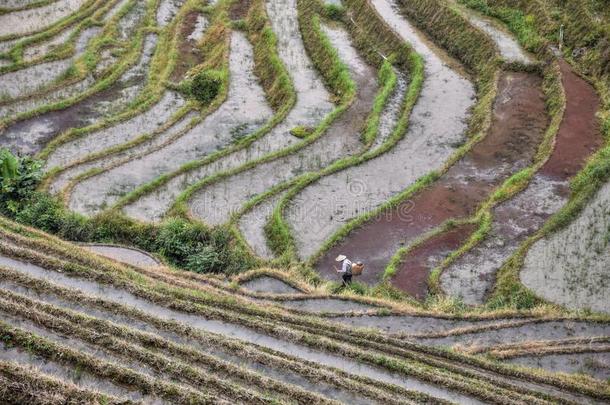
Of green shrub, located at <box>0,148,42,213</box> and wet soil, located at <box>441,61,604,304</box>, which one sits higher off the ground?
wet soil, located at <box>441,61,604,304</box>

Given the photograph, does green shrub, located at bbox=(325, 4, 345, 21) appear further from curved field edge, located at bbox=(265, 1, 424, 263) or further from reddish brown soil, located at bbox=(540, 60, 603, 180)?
reddish brown soil, located at bbox=(540, 60, 603, 180)

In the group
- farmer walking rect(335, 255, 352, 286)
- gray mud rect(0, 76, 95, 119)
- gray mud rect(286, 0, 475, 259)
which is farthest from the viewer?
gray mud rect(0, 76, 95, 119)

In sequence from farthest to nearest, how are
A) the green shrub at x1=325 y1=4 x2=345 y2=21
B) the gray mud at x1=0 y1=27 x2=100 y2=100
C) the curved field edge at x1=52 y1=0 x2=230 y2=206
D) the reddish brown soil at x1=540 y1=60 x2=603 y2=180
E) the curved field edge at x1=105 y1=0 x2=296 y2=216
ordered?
1. the green shrub at x1=325 y1=4 x2=345 y2=21
2. the gray mud at x1=0 y1=27 x2=100 y2=100
3. the curved field edge at x1=52 y1=0 x2=230 y2=206
4. the reddish brown soil at x1=540 y1=60 x2=603 y2=180
5. the curved field edge at x1=105 y1=0 x2=296 y2=216

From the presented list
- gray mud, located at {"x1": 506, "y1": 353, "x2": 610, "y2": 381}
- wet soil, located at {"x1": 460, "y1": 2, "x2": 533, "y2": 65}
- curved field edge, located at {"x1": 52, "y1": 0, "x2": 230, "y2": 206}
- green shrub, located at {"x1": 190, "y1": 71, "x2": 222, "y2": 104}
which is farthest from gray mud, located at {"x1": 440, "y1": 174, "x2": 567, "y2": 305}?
green shrub, located at {"x1": 190, "y1": 71, "x2": 222, "y2": 104}

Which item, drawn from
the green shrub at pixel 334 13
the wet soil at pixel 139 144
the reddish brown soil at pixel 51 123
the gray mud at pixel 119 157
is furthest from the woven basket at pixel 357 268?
the green shrub at pixel 334 13

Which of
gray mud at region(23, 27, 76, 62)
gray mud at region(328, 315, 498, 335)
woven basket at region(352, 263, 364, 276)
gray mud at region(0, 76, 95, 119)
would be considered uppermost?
gray mud at region(23, 27, 76, 62)

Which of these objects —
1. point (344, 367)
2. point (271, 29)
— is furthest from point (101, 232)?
point (271, 29)

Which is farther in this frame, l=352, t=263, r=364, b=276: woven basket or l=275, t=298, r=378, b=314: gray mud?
l=352, t=263, r=364, b=276: woven basket
